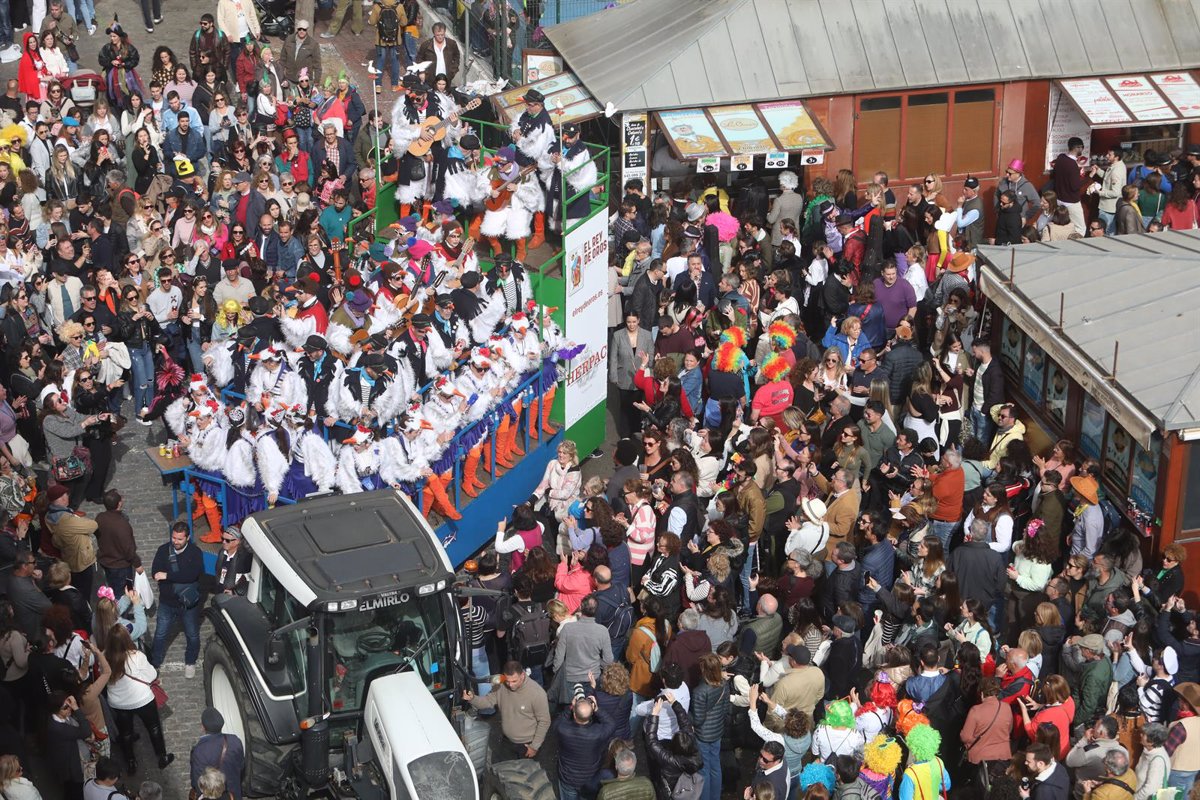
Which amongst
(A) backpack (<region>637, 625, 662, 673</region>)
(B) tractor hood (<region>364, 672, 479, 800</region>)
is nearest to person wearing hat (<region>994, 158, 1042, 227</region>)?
(A) backpack (<region>637, 625, 662, 673</region>)

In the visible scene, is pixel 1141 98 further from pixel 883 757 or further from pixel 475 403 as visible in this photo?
pixel 883 757

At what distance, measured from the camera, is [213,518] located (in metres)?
16.7

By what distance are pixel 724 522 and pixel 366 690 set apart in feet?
13.1

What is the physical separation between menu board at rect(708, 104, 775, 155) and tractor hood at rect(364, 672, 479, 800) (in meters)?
12.9

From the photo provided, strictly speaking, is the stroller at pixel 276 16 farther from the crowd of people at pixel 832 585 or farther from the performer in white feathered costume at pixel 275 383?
the performer in white feathered costume at pixel 275 383

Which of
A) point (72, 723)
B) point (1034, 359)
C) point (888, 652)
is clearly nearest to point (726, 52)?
point (1034, 359)

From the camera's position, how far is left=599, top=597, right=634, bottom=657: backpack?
14586mm

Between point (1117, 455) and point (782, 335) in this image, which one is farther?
point (782, 335)

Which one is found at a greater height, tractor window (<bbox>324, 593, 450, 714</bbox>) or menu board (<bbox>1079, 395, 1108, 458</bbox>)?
tractor window (<bbox>324, 593, 450, 714</bbox>)

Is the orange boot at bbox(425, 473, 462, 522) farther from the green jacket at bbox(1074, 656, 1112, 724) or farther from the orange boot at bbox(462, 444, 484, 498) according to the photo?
the green jacket at bbox(1074, 656, 1112, 724)

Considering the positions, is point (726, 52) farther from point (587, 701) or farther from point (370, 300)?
point (587, 701)

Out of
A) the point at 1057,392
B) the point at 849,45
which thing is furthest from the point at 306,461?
the point at 849,45

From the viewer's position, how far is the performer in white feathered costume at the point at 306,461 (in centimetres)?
1612

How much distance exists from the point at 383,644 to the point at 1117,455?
763 centimetres
